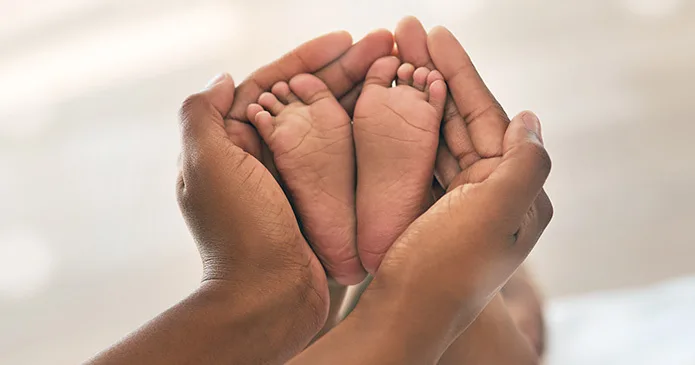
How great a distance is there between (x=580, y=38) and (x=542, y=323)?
54 cm

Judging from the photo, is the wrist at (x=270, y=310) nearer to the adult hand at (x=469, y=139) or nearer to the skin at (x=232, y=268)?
the skin at (x=232, y=268)

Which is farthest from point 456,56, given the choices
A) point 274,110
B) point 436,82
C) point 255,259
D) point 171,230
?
point 171,230

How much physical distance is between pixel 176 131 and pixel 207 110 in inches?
19.0

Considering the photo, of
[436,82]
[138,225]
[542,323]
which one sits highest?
[436,82]

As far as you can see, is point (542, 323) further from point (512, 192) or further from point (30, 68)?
point (30, 68)

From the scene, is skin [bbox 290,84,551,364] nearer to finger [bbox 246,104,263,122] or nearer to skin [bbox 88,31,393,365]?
skin [bbox 88,31,393,365]

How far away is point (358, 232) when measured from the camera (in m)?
0.93

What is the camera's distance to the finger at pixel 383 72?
0.98m

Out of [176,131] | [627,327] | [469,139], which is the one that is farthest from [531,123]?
[176,131]

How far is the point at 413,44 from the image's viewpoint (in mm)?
994

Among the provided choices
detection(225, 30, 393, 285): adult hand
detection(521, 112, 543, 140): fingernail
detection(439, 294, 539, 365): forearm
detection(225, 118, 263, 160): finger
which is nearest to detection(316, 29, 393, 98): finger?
detection(225, 30, 393, 285): adult hand

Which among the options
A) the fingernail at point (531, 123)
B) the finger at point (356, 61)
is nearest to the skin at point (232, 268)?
the finger at point (356, 61)

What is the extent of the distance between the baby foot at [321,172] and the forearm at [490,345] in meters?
0.14

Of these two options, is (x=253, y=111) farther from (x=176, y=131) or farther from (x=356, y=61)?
(x=176, y=131)
